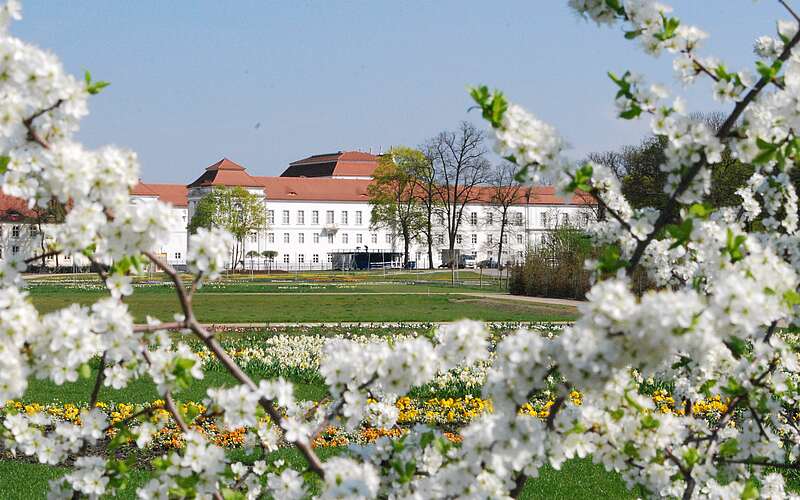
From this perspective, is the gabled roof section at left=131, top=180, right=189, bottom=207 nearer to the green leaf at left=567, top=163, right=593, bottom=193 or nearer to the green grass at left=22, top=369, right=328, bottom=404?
the green grass at left=22, top=369, right=328, bottom=404

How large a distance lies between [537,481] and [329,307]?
17.1 m

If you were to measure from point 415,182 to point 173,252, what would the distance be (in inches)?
973

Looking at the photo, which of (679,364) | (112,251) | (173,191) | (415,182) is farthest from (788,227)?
(173,191)

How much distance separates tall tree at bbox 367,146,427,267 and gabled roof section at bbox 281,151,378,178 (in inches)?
768

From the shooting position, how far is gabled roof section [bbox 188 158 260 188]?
81.6 meters

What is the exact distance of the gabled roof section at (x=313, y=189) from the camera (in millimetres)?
83562

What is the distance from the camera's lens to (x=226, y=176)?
269ft

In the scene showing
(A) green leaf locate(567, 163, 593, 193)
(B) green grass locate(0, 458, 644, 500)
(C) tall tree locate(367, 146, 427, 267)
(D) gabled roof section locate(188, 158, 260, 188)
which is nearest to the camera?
(A) green leaf locate(567, 163, 593, 193)

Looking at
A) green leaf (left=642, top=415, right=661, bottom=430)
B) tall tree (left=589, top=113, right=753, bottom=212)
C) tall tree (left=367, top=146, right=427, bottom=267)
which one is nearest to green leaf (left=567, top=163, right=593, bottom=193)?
green leaf (left=642, top=415, right=661, bottom=430)

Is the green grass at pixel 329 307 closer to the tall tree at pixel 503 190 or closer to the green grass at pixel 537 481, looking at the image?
the green grass at pixel 537 481

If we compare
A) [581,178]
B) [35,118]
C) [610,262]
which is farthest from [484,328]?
[35,118]

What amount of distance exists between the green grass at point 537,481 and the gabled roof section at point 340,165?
276 feet

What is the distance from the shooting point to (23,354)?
6.80 feet

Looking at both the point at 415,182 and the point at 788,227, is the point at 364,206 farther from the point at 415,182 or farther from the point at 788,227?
the point at 788,227
